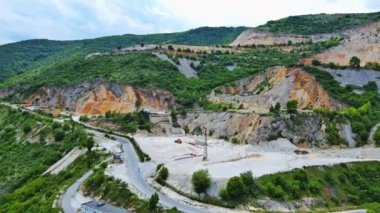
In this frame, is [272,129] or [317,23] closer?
[272,129]

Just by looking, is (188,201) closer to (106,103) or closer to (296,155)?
(296,155)

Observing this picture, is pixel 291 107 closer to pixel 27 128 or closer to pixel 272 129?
pixel 272 129

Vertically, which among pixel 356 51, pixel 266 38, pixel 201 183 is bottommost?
pixel 201 183

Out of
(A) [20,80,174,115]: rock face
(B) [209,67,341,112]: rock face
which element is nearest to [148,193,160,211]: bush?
(B) [209,67,341,112]: rock face

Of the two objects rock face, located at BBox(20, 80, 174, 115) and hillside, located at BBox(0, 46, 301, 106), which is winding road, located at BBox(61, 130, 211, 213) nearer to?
rock face, located at BBox(20, 80, 174, 115)

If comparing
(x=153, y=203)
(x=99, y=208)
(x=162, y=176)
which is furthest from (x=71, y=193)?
(x=153, y=203)
